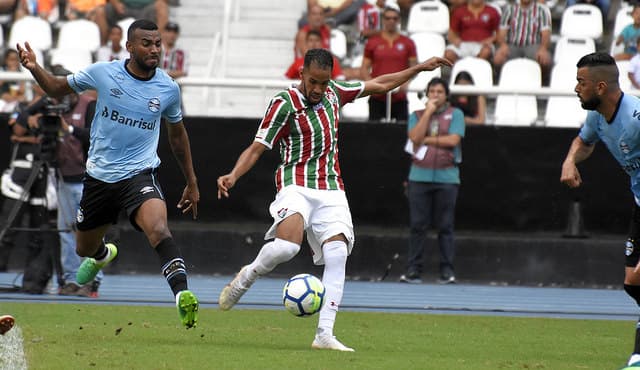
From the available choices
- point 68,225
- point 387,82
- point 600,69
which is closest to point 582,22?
point 68,225

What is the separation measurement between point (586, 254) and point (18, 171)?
7.41m

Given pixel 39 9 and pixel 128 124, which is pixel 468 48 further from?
pixel 128 124

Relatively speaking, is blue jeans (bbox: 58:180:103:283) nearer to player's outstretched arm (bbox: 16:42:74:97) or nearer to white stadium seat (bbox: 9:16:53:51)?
player's outstretched arm (bbox: 16:42:74:97)

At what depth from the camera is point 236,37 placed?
2089 cm

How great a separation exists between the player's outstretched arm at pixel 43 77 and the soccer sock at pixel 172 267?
147 centimetres

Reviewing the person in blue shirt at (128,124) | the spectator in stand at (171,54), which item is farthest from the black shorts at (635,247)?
the spectator in stand at (171,54)

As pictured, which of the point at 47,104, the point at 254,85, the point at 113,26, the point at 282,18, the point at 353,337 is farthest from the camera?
the point at 282,18

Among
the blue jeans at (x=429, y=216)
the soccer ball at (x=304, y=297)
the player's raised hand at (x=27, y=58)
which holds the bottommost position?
the blue jeans at (x=429, y=216)

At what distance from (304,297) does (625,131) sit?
2572 millimetres

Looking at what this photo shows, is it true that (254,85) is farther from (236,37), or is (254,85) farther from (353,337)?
(353,337)

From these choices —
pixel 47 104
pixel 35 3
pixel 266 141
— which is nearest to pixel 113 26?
pixel 35 3

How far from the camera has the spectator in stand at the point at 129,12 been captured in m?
20.0

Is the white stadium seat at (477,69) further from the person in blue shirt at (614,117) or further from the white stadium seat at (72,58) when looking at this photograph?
the person in blue shirt at (614,117)

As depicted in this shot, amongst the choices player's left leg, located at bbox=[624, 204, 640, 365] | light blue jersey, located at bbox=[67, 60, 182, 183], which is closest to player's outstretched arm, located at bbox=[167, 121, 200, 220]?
light blue jersey, located at bbox=[67, 60, 182, 183]
